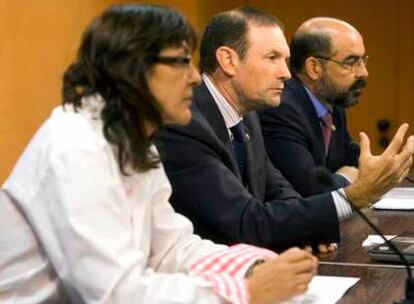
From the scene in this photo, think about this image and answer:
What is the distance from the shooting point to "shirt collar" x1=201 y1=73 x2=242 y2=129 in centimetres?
229

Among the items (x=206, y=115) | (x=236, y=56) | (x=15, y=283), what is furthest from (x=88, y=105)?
(x=236, y=56)

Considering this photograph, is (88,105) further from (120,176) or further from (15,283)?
(15,283)

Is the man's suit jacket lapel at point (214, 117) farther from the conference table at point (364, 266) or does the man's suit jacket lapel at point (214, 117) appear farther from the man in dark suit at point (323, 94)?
the man in dark suit at point (323, 94)

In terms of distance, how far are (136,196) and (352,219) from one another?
124 centimetres

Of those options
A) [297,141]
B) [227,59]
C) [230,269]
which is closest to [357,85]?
[297,141]

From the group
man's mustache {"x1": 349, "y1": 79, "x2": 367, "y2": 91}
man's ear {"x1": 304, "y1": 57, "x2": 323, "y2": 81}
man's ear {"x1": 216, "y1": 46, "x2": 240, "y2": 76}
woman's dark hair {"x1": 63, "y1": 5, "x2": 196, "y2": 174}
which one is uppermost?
woman's dark hair {"x1": 63, "y1": 5, "x2": 196, "y2": 174}

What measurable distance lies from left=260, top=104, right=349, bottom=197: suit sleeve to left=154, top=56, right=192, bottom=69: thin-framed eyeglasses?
4.41 feet

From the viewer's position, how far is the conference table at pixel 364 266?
165 centimetres

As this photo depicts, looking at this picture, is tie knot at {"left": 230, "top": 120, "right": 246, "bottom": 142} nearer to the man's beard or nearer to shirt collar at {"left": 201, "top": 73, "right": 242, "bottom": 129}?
shirt collar at {"left": 201, "top": 73, "right": 242, "bottom": 129}

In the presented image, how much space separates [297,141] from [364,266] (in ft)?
3.29

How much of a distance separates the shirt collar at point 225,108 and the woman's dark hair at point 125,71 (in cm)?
85

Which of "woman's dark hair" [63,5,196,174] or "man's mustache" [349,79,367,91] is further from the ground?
"woman's dark hair" [63,5,196,174]

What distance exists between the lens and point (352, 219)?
2.53 meters

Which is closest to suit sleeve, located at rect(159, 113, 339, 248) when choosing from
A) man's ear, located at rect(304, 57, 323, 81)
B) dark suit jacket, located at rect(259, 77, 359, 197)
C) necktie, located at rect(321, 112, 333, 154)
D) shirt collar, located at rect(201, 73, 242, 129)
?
shirt collar, located at rect(201, 73, 242, 129)
